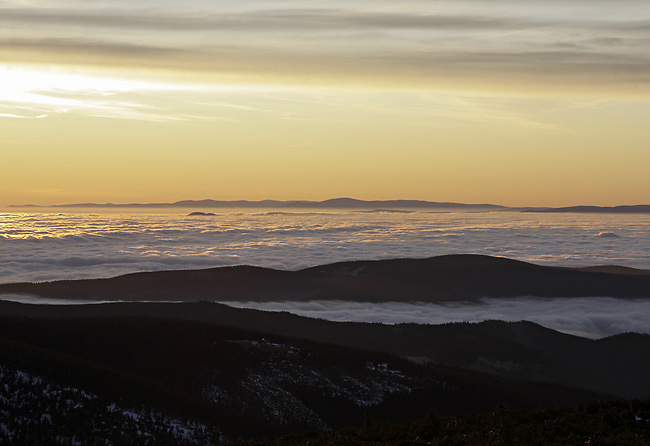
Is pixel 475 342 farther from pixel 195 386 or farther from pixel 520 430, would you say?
pixel 520 430

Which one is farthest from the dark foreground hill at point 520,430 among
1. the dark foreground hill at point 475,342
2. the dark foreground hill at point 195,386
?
the dark foreground hill at point 475,342

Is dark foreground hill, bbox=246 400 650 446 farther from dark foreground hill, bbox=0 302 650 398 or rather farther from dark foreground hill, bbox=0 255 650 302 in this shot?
dark foreground hill, bbox=0 255 650 302

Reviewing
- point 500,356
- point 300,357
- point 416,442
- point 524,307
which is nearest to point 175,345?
point 300,357

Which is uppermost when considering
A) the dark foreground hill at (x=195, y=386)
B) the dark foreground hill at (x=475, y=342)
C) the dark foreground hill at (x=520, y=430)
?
the dark foreground hill at (x=520, y=430)

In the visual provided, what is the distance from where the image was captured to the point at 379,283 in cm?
15612

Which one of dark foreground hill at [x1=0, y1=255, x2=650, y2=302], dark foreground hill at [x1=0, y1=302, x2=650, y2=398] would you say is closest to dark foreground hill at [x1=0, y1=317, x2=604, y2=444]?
dark foreground hill at [x1=0, y1=302, x2=650, y2=398]

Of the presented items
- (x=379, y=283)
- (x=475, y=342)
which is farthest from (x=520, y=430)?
(x=379, y=283)

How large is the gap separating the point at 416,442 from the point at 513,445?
260 cm

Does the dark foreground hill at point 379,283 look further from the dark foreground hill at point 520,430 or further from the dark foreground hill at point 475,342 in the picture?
the dark foreground hill at point 520,430

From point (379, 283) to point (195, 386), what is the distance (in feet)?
383

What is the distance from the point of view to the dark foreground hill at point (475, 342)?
84312mm

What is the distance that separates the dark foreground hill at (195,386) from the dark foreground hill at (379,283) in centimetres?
8485

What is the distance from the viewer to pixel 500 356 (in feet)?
294

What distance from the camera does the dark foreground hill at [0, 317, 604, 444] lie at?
2780 centimetres
